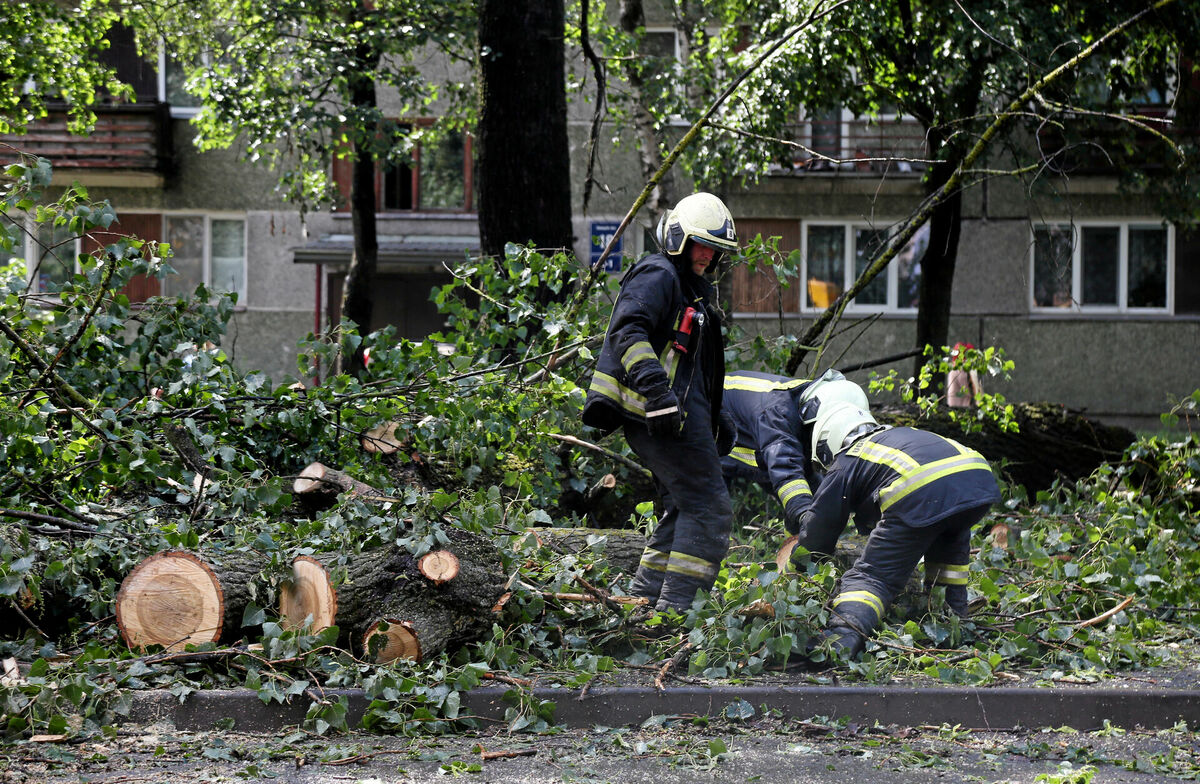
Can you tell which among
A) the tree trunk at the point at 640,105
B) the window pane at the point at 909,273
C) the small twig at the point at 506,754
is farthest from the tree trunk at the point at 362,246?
the small twig at the point at 506,754

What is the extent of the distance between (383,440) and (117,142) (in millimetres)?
13132

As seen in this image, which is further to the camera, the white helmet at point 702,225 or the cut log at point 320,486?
the cut log at point 320,486

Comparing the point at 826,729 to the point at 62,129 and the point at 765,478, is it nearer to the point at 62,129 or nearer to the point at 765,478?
the point at 765,478

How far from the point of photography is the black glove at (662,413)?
4.55 m

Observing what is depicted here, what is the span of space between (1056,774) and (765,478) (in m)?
2.30

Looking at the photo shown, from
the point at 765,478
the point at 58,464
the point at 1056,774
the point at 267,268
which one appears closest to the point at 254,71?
the point at 267,268

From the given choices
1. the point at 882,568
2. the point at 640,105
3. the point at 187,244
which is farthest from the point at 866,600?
the point at 187,244

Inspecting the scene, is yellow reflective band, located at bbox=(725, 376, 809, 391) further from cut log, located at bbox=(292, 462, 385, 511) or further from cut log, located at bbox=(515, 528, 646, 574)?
cut log, located at bbox=(292, 462, 385, 511)

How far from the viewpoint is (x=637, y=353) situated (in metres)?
4.64

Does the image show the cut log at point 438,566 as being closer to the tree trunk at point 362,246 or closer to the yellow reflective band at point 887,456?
the yellow reflective band at point 887,456

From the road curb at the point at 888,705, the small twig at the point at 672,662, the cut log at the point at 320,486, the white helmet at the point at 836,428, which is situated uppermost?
the white helmet at the point at 836,428

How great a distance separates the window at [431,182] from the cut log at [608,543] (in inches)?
513

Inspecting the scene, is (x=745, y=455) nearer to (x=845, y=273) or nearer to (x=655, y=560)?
(x=655, y=560)

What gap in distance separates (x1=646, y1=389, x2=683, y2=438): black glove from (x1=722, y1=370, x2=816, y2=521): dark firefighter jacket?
0.76 meters
